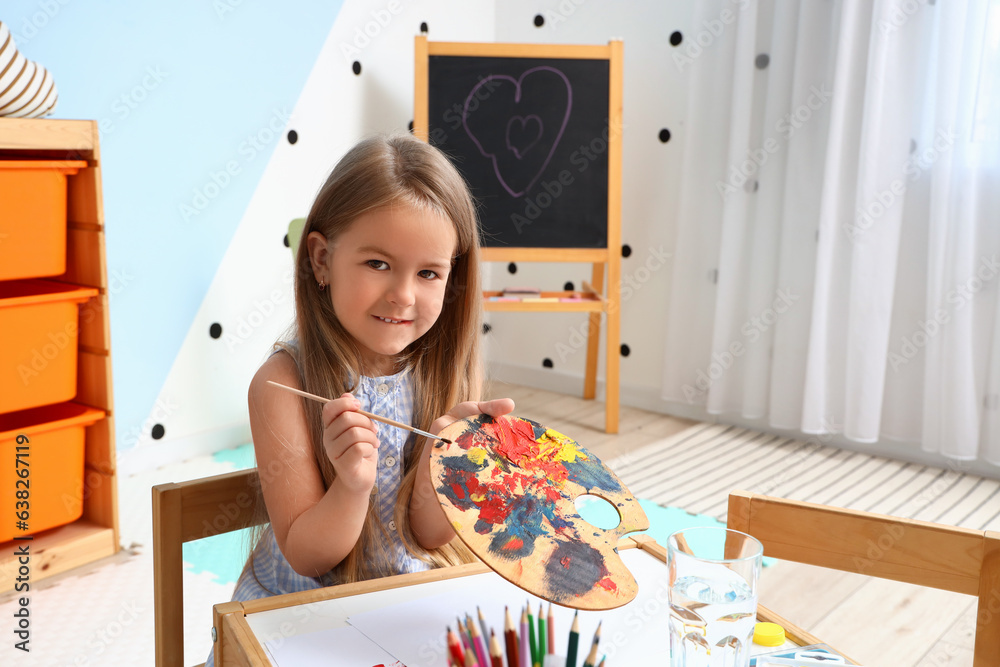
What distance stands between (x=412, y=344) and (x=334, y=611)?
40cm

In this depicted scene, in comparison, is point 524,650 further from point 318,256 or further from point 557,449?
point 318,256

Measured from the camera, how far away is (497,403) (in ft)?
2.27

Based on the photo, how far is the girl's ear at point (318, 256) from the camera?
87cm

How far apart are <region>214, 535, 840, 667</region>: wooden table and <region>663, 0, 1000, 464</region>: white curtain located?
1920 millimetres

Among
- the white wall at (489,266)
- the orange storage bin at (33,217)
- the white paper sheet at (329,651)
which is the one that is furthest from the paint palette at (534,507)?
the white wall at (489,266)

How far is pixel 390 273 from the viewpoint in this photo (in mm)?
806

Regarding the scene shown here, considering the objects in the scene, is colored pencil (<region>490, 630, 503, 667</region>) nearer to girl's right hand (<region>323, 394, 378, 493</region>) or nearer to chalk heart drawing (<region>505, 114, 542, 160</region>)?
girl's right hand (<region>323, 394, 378, 493</region>)

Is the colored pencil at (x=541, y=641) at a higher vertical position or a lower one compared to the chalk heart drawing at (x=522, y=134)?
lower

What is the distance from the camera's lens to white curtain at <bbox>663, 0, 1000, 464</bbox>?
214 cm

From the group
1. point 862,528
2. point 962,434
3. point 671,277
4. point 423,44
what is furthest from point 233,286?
point 962,434

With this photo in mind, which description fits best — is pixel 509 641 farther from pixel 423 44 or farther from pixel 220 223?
pixel 423 44

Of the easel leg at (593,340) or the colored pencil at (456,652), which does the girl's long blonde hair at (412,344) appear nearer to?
the colored pencil at (456,652)

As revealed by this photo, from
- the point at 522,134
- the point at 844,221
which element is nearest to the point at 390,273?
→ the point at 522,134

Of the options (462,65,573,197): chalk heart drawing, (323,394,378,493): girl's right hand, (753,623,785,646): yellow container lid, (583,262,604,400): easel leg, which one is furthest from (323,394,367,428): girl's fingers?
(583,262,604,400): easel leg
